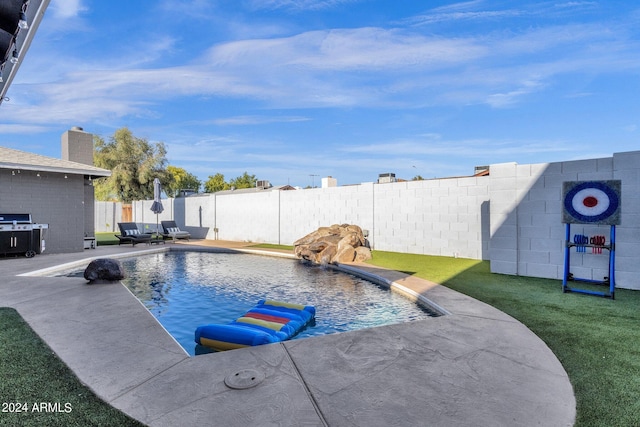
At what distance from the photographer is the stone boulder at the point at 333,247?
9883mm

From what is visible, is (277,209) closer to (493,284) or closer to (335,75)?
(335,75)

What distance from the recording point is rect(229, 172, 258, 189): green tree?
52969mm

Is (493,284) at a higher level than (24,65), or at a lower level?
lower

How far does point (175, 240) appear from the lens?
16.1 meters

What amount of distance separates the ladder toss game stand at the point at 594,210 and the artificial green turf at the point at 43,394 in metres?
6.76

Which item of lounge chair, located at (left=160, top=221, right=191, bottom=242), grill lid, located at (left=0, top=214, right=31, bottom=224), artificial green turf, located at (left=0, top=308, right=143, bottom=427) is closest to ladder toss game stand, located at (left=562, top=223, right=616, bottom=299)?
artificial green turf, located at (left=0, top=308, right=143, bottom=427)

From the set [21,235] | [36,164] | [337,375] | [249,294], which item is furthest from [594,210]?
[36,164]

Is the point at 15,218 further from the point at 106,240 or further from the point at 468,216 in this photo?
the point at 468,216

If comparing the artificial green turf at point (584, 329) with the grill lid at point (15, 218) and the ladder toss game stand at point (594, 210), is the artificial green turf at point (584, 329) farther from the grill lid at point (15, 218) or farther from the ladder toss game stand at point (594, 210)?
the grill lid at point (15, 218)

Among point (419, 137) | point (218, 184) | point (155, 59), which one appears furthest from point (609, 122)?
point (218, 184)

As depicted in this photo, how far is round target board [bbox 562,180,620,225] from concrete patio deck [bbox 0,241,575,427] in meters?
2.76

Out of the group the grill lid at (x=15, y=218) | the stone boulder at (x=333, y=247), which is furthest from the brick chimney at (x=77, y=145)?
the stone boulder at (x=333, y=247)

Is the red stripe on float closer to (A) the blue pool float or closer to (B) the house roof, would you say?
(A) the blue pool float

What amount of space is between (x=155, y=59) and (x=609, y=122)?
17.6m
